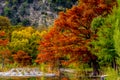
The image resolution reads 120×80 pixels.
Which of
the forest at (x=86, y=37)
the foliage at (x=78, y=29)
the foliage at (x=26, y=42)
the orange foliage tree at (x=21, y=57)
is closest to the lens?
the forest at (x=86, y=37)

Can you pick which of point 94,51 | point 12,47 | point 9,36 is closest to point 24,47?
point 12,47

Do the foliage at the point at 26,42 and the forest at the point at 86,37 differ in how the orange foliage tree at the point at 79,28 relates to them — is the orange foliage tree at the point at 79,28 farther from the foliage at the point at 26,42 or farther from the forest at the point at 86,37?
the foliage at the point at 26,42

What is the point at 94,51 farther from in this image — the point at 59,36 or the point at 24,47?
the point at 24,47

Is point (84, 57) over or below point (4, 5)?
over

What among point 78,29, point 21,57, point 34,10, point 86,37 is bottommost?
point 34,10

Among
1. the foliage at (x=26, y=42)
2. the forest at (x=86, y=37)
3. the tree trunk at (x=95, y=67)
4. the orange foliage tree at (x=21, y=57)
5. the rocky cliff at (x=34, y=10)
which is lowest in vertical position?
the rocky cliff at (x=34, y=10)

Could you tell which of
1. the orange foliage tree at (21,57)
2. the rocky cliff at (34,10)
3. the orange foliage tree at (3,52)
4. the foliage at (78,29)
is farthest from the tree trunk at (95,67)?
the rocky cliff at (34,10)

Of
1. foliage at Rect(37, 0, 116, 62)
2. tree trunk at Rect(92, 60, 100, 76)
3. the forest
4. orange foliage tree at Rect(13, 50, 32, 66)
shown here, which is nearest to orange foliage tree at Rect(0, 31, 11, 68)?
orange foliage tree at Rect(13, 50, 32, 66)

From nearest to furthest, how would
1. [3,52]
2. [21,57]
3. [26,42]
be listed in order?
[3,52] < [21,57] < [26,42]

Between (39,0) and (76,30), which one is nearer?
(76,30)

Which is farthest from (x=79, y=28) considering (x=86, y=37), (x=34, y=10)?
(x=34, y=10)

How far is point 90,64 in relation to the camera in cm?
3603

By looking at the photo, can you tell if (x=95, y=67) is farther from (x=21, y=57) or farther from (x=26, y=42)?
(x=26, y=42)

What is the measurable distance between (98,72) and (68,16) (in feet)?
18.4
